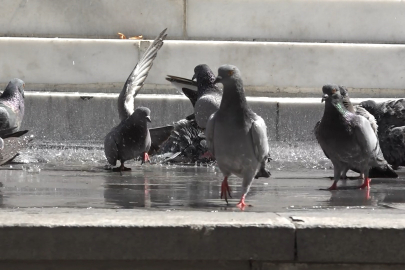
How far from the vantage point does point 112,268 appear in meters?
4.06

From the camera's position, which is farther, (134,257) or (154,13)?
(154,13)

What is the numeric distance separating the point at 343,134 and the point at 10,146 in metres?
3.02

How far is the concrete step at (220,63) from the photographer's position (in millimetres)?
11383

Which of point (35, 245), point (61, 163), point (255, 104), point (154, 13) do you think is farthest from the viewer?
point (154, 13)

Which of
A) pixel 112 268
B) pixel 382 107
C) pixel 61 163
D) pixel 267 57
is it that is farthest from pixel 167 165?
pixel 112 268

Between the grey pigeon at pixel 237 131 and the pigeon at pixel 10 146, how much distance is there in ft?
8.27

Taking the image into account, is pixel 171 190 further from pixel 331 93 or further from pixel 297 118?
pixel 297 118

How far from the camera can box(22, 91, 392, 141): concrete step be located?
35.5 feet

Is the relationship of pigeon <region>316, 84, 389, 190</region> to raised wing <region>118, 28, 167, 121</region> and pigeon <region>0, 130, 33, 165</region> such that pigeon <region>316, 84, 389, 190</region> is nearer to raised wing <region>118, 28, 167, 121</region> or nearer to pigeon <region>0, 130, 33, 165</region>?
pigeon <region>0, 130, 33, 165</region>

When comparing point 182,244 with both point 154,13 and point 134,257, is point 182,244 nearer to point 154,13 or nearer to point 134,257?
point 134,257

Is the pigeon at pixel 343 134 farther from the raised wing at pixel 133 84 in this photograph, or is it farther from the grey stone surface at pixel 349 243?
the raised wing at pixel 133 84

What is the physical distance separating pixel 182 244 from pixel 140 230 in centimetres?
21

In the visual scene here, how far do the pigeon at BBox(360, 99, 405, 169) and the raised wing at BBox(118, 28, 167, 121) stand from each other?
99.3 inches

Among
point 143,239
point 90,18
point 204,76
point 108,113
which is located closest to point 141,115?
point 204,76
